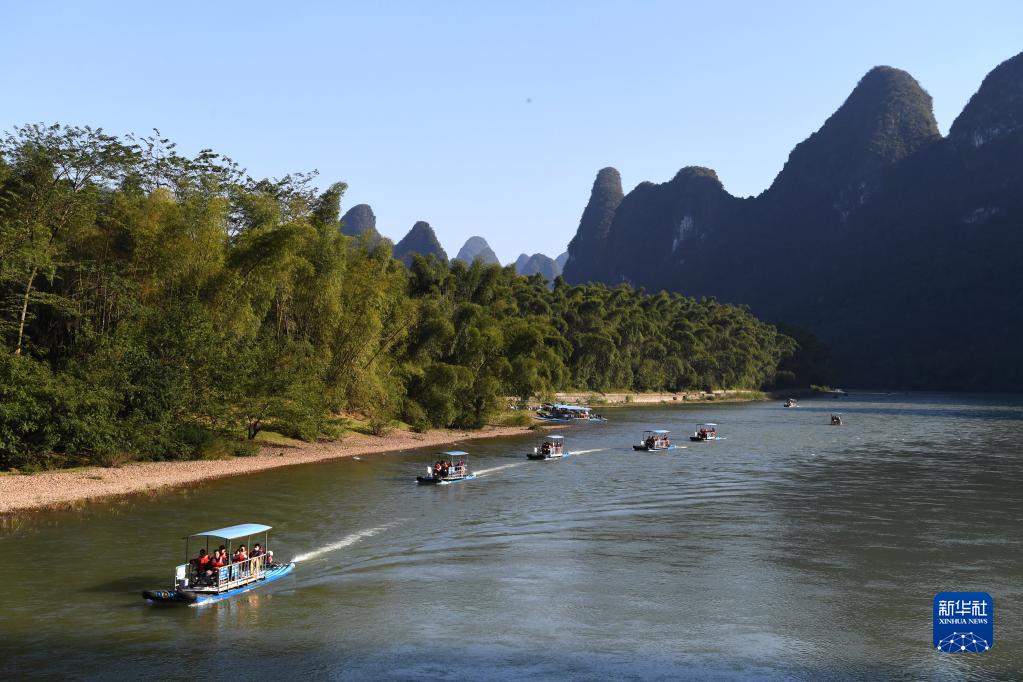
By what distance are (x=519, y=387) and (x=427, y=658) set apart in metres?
65.4

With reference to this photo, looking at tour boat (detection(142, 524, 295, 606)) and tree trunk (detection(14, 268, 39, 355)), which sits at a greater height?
tree trunk (detection(14, 268, 39, 355))

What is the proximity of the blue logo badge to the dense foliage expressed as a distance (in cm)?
4033

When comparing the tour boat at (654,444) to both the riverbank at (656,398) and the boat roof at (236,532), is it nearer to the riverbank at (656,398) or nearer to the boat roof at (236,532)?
the boat roof at (236,532)

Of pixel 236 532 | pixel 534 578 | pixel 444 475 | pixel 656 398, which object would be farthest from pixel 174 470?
pixel 656 398

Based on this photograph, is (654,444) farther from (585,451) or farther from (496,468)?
(496,468)

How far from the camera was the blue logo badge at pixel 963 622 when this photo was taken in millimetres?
23438

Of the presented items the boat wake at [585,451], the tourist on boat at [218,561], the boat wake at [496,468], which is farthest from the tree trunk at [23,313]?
the boat wake at [585,451]

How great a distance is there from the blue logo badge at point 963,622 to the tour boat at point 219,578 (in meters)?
A: 21.0

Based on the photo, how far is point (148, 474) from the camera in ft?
155

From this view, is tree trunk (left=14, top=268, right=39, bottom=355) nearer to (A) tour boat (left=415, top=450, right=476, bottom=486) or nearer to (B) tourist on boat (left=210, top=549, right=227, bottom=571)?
(A) tour boat (left=415, top=450, right=476, bottom=486)

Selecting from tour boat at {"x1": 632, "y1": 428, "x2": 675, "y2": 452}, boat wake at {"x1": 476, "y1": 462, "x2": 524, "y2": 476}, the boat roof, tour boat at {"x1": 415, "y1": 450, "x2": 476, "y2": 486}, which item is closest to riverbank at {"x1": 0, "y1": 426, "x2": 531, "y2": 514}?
boat wake at {"x1": 476, "y1": 462, "x2": 524, "y2": 476}

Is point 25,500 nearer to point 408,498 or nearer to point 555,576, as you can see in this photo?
point 408,498

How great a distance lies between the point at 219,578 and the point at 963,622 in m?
22.9

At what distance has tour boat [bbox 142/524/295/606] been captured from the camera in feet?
85.6
